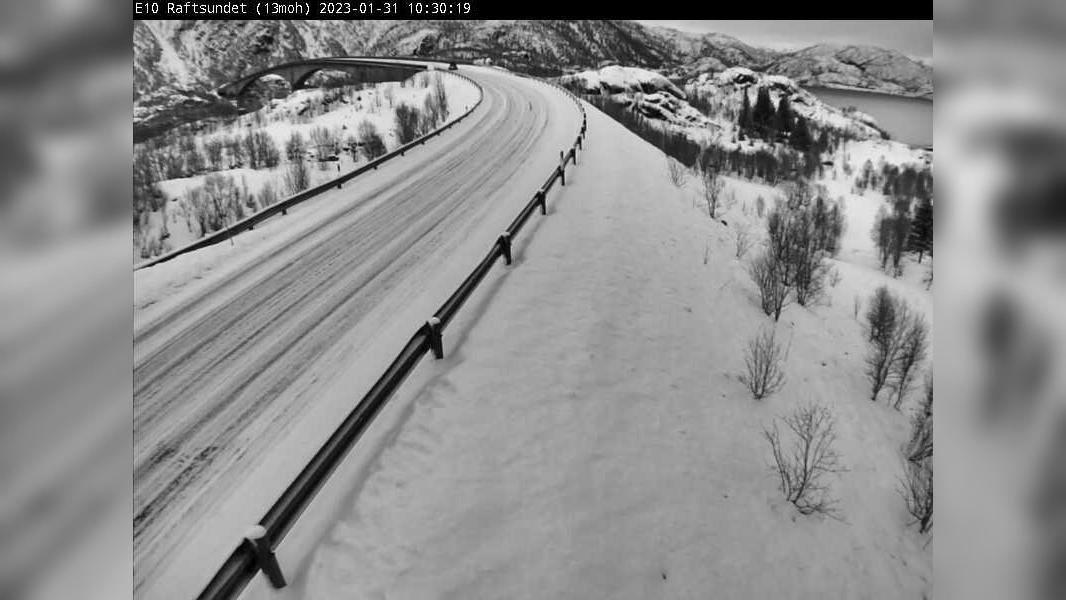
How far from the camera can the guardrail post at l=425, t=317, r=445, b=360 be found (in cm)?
662

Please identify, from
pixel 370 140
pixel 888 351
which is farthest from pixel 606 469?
pixel 370 140

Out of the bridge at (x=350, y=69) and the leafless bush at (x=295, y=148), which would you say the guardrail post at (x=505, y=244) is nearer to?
the leafless bush at (x=295, y=148)

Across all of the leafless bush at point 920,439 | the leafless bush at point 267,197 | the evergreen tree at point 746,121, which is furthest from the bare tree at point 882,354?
the evergreen tree at point 746,121

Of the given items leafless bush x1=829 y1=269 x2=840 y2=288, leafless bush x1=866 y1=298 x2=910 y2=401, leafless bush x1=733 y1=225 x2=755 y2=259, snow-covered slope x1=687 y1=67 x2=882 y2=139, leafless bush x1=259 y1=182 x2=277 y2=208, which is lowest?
leafless bush x1=866 y1=298 x2=910 y2=401

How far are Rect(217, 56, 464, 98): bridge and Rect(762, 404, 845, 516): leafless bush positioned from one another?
54537 millimetres

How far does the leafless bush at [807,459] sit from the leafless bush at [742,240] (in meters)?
6.62

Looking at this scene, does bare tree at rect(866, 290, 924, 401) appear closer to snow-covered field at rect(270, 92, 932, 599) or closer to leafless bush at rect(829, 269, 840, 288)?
snow-covered field at rect(270, 92, 932, 599)

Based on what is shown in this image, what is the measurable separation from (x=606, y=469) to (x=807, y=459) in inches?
119

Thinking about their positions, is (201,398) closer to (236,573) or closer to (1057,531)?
(236,573)

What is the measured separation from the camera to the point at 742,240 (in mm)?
14891

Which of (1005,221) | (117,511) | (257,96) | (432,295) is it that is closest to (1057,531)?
(1005,221)

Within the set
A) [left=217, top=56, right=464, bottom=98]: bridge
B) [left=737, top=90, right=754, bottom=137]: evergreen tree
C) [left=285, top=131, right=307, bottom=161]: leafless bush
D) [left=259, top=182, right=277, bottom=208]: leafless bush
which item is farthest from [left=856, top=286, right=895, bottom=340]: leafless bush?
[left=737, top=90, right=754, bottom=137]: evergreen tree

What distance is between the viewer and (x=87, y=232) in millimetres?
1331

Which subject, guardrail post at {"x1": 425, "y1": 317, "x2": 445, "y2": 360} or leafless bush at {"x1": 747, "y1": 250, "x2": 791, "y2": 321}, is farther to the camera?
leafless bush at {"x1": 747, "y1": 250, "x2": 791, "y2": 321}
